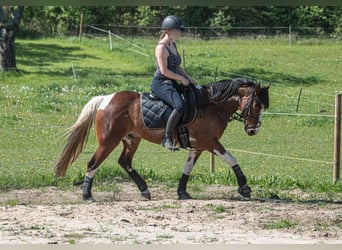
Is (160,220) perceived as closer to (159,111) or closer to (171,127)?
(171,127)

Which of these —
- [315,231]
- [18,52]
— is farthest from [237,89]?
[18,52]

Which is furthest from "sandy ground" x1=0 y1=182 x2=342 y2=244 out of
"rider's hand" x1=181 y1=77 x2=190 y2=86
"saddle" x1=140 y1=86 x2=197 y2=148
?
"rider's hand" x1=181 y1=77 x2=190 y2=86

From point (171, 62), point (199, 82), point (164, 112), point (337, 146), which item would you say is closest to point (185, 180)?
point (164, 112)

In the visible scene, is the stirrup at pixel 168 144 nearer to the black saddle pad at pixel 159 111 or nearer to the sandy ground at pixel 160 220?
the black saddle pad at pixel 159 111

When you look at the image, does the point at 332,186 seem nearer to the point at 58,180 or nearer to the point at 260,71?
the point at 58,180

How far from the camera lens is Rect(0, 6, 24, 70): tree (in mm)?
22891

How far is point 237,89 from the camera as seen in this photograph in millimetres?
9875

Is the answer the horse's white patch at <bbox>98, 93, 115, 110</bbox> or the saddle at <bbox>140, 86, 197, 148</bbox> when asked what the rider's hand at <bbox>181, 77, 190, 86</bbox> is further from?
the horse's white patch at <bbox>98, 93, 115, 110</bbox>

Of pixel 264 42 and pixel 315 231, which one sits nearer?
pixel 315 231

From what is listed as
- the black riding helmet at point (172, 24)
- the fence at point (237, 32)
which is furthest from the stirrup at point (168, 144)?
the fence at point (237, 32)

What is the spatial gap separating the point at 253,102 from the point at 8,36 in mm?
14839

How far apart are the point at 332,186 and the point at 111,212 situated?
3278mm

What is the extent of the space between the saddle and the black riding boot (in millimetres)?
113

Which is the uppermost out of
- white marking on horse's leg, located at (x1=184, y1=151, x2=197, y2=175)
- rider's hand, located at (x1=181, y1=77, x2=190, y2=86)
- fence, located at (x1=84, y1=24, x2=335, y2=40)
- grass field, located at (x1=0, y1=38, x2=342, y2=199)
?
rider's hand, located at (x1=181, y1=77, x2=190, y2=86)
